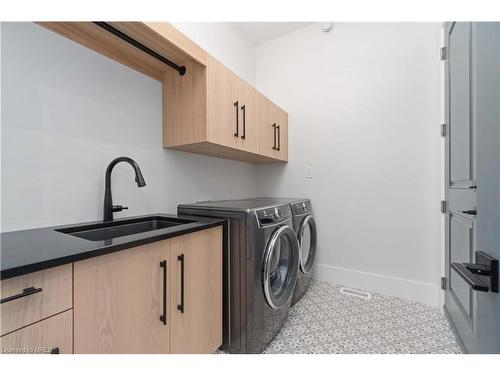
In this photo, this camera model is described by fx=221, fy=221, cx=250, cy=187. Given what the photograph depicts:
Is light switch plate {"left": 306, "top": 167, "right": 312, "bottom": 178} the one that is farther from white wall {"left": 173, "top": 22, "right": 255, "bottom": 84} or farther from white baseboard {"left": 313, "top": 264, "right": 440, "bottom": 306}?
white wall {"left": 173, "top": 22, "right": 255, "bottom": 84}

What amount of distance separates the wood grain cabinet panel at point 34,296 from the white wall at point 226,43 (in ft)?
6.43

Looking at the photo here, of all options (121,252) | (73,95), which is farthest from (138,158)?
(121,252)

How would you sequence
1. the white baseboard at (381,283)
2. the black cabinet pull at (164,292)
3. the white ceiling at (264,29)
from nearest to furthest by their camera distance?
the black cabinet pull at (164,292)
the white baseboard at (381,283)
the white ceiling at (264,29)

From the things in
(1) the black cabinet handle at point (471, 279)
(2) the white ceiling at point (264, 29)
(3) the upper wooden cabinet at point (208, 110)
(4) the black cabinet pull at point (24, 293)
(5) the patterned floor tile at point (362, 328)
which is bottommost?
(5) the patterned floor tile at point (362, 328)

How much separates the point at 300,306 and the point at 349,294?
21.6 inches

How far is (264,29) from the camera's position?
99.4 inches

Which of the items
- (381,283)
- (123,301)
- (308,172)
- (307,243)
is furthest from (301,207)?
(123,301)

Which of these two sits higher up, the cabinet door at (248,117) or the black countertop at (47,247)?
the cabinet door at (248,117)

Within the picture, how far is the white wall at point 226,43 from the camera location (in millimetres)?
1980

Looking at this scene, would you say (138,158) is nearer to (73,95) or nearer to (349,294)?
(73,95)

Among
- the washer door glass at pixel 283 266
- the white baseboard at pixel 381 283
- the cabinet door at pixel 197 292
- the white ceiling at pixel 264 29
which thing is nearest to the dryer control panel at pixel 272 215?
the washer door glass at pixel 283 266

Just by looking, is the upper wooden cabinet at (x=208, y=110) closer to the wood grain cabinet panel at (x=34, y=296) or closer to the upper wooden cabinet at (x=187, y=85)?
the upper wooden cabinet at (x=187, y=85)

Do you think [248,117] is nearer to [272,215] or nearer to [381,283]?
[272,215]
